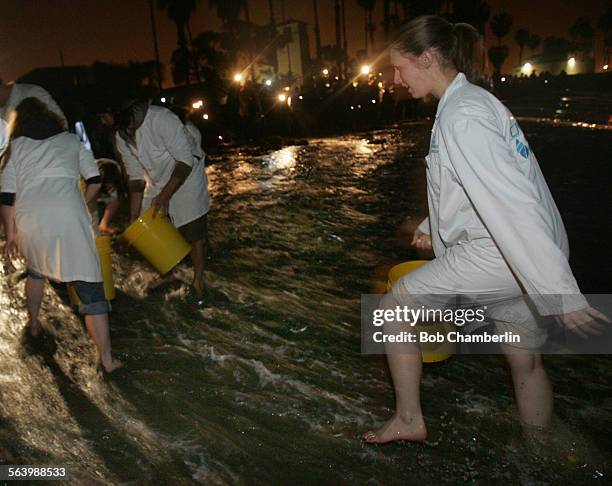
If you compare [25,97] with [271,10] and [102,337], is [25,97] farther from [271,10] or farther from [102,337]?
[271,10]

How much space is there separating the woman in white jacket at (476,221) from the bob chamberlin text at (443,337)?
1.4 inches

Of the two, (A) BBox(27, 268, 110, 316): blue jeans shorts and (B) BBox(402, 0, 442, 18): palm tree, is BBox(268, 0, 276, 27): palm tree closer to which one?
(B) BBox(402, 0, 442, 18): palm tree

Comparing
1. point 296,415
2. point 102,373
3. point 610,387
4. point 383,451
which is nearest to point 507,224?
point 383,451

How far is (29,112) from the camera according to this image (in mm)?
3215

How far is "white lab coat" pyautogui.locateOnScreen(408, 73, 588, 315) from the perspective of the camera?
1742 millimetres

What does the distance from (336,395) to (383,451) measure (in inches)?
25.1

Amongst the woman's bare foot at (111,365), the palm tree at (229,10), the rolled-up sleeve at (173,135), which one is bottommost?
the woman's bare foot at (111,365)

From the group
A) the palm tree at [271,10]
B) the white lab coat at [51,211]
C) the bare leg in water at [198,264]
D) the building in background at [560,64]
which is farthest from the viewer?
the building in background at [560,64]

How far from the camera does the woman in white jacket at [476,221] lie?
1756 mm

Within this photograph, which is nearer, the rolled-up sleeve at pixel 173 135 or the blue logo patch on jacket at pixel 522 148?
the blue logo patch on jacket at pixel 522 148

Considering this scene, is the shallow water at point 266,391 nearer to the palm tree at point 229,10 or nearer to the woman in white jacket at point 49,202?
the woman in white jacket at point 49,202

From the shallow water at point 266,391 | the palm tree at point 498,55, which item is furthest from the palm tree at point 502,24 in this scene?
the shallow water at point 266,391

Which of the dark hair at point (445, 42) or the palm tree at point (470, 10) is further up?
the palm tree at point (470, 10)

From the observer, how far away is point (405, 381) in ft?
7.66
